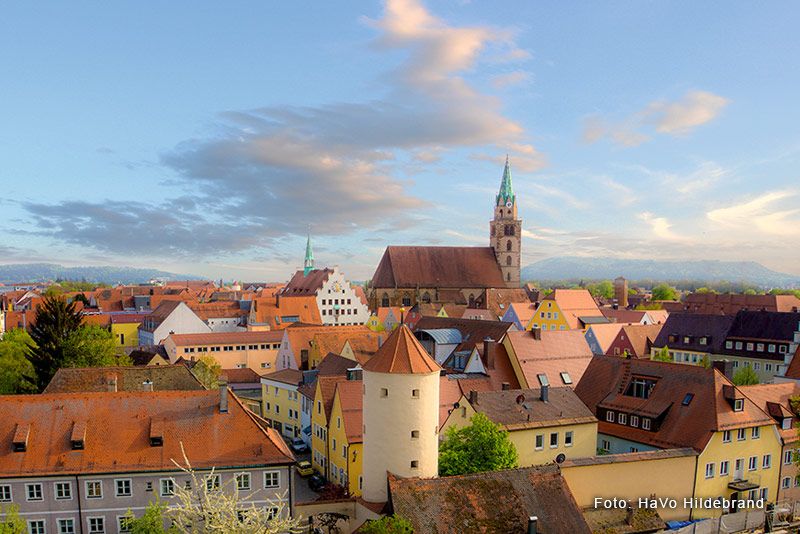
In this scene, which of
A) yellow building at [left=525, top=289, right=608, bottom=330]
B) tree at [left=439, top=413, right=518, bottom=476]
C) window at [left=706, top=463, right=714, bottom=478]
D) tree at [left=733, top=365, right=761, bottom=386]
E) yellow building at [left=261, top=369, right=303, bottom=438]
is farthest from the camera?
yellow building at [left=525, top=289, right=608, bottom=330]

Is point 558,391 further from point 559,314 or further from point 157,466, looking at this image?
point 559,314

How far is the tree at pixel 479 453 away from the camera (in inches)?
1190

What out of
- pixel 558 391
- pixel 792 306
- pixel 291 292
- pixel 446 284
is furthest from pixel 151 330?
pixel 792 306

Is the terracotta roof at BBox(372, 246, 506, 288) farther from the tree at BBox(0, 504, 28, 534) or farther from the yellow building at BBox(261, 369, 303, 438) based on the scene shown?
the tree at BBox(0, 504, 28, 534)

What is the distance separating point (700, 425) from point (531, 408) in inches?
377

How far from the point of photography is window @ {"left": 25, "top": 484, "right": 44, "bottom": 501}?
1116 inches

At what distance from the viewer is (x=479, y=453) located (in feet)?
99.7

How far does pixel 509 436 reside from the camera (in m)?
35.3

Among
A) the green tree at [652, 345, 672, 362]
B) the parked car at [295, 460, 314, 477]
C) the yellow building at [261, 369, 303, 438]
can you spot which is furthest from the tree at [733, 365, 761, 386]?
the yellow building at [261, 369, 303, 438]

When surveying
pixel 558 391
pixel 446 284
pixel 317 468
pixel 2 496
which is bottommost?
pixel 317 468

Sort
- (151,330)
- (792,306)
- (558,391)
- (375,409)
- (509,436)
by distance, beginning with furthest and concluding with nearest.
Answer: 1. (792,306)
2. (151,330)
3. (558,391)
4. (509,436)
5. (375,409)

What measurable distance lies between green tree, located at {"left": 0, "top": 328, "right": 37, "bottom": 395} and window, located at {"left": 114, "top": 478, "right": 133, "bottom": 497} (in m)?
24.5

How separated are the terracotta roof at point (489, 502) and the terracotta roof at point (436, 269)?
91456 millimetres

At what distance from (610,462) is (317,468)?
21.2 metres
